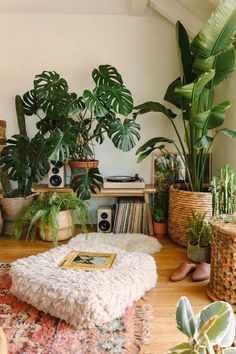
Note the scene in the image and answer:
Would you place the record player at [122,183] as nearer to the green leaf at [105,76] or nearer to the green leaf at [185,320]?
the green leaf at [105,76]

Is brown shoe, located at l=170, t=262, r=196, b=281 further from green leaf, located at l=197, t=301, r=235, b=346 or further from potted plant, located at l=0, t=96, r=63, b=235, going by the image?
green leaf, located at l=197, t=301, r=235, b=346

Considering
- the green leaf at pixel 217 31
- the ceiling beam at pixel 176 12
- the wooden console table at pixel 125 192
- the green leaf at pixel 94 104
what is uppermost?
the ceiling beam at pixel 176 12

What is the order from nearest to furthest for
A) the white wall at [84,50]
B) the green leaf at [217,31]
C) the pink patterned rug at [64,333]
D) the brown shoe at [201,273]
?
the pink patterned rug at [64,333], the brown shoe at [201,273], the green leaf at [217,31], the white wall at [84,50]

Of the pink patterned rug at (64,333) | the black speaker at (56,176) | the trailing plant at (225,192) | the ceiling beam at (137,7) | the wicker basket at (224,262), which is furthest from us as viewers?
the black speaker at (56,176)

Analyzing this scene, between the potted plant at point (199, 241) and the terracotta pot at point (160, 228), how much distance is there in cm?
51

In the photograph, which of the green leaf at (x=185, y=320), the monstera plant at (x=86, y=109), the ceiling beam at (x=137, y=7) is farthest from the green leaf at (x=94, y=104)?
the green leaf at (x=185, y=320)

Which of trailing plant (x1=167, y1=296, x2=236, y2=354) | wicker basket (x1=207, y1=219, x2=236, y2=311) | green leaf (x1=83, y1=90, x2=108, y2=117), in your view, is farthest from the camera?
green leaf (x1=83, y1=90, x2=108, y2=117)

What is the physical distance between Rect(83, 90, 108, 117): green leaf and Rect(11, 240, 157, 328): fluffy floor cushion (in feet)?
3.83

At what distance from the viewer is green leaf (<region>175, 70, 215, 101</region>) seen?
2044 millimetres

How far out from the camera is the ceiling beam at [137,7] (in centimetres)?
273

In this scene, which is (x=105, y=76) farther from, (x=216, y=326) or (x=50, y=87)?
(x=216, y=326)

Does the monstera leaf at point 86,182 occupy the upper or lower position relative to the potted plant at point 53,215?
upper

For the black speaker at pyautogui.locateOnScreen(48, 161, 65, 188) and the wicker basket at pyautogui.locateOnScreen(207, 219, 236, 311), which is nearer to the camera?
the wicker basket at pyautogui.locateOnScreen(207, 219, 236, 311)

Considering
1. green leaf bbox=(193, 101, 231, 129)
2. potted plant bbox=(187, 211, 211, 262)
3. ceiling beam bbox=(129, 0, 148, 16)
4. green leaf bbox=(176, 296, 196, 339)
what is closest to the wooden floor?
potted plant bbox=(187, 211, 211, 262)
